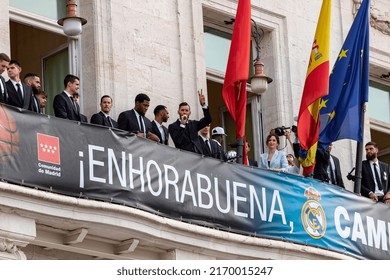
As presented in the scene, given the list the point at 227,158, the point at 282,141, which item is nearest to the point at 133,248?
the point at 227,158

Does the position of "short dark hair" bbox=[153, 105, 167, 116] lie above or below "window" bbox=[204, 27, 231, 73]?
below

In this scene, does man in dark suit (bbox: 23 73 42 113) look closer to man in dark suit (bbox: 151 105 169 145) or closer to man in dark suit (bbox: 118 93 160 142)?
man in dark suit (bbox: 118 93 160 142)

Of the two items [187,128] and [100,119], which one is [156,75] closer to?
[187,128]

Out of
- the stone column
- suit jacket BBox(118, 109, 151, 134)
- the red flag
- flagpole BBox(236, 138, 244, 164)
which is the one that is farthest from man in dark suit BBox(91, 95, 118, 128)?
the stone column

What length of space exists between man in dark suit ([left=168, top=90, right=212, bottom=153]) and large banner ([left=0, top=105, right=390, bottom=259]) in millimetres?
935

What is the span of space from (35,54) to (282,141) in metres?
4.99

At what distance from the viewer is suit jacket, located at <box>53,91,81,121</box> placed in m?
21.6

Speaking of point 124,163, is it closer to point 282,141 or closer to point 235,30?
point 235,30

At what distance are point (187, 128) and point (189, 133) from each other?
0.31ft

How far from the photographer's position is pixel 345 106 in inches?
1036

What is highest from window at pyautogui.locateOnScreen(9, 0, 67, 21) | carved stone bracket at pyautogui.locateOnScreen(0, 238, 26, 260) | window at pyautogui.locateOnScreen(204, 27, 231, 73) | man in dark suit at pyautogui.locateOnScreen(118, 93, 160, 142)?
window at pyautogui.locateOnScreen(204, 27, 231, 73)

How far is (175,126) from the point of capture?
2359 cm

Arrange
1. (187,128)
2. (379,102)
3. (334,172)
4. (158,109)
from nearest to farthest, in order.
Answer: (158,109), (187,128), (334,172), (379,102)

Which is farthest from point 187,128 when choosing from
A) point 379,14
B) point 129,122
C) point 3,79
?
point 379,14
